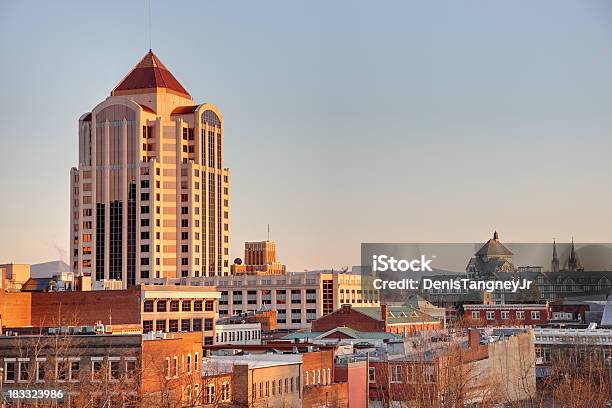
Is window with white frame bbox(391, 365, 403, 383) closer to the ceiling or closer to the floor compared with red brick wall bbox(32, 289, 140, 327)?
closer to the floor

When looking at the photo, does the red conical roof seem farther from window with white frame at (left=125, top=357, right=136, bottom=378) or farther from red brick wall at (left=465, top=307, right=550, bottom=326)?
window with white frame at (left=125, top=357, right=136, bottom=378)

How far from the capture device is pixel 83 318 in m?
98.1

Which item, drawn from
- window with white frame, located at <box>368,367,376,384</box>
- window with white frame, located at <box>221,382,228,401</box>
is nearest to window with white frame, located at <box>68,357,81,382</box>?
→ window with white frame, located at <box>221,382,228,401</box>

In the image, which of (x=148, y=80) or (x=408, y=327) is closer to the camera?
(x=408, y=327)

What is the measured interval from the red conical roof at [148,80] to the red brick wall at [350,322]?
60.7 m

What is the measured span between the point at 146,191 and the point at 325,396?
108m

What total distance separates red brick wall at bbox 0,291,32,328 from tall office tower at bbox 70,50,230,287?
78799mm

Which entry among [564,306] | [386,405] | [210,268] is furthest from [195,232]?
[386,405]

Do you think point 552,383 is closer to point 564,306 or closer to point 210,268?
point 564,306

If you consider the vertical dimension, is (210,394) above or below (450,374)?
below

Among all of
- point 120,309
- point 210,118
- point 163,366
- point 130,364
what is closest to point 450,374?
point 163,366

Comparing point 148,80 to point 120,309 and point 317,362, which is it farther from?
point 317,362

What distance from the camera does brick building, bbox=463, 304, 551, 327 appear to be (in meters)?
156

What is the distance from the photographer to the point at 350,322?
13400cm
